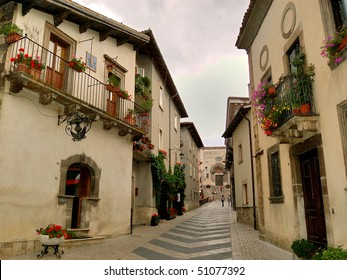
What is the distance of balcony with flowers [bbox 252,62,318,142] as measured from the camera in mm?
6668

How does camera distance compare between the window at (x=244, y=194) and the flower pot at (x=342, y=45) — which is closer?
the flower pot at (x=342, y=45)

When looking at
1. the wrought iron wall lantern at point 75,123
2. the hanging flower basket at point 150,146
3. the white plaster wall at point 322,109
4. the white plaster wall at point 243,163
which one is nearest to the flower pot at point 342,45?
the white plaster wall at point 322,109

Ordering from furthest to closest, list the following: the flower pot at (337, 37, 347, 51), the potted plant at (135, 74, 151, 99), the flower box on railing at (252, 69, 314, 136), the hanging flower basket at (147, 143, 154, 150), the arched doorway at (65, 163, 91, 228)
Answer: the hanging flower basket at (147, 143, 154, 150)
the potted plant at (135, 74, 151, 99)
the arched doorway at (65, 163, 91, 228)
the flower box on railing at (252, 69, 314, 136)
the flower pot at (337, 37, 347, 51)

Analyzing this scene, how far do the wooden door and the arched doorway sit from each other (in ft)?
24.3

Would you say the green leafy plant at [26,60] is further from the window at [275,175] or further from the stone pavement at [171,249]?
the window at [275,175]

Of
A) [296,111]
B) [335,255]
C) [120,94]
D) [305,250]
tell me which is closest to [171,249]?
[305,250]

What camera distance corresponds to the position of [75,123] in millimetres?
9633

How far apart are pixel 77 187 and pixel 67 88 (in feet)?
11.8

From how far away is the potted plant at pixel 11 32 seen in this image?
809cm

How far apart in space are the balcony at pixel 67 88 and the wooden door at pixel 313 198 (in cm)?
716

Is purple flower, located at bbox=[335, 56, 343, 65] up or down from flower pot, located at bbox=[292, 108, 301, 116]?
up

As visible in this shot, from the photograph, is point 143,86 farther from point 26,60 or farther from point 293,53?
point 293,53

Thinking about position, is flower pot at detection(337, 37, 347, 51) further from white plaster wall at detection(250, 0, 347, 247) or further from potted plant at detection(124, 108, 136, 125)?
potted plant at detection(124, 108, 136, 125)

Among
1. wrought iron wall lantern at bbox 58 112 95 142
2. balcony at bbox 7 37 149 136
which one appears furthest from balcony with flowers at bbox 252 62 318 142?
balcony at bbox 7 37 149 136
